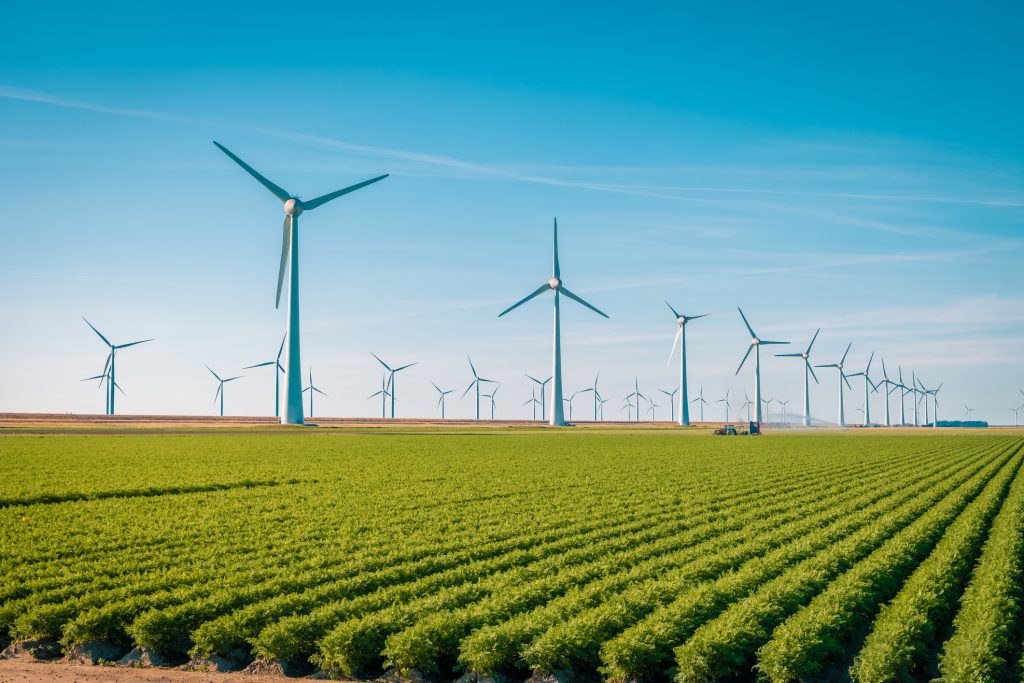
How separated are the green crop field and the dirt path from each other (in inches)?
23.7

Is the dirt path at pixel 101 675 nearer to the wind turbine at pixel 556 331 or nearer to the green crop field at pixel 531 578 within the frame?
the green crop field at pixel 531 578

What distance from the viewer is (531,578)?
15.3 meters

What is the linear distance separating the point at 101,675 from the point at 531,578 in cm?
720

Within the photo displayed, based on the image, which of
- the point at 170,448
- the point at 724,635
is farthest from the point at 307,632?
the point at 170,448

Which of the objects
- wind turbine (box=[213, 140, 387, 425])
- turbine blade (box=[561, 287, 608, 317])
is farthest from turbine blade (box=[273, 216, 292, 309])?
turbine blade (box=[561, 287, 608, 317])

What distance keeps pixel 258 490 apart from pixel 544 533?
14.8 m

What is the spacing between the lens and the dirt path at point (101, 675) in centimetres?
1091

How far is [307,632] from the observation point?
12070mm

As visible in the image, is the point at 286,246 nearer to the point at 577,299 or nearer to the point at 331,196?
the point at 331,196

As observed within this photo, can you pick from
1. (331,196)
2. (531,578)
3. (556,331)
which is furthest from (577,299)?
(531,578)

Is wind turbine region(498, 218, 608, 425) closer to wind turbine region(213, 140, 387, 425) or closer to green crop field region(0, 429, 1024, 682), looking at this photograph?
wind turbine region(213, 140, 387, 425)

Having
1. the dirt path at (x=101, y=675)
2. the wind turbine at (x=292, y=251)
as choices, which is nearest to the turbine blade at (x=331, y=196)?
the wind turbine at (x=292, y=251)

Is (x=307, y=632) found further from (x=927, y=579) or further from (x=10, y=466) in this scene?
(x=10, y=466)

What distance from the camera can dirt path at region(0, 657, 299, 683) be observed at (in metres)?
10.9
